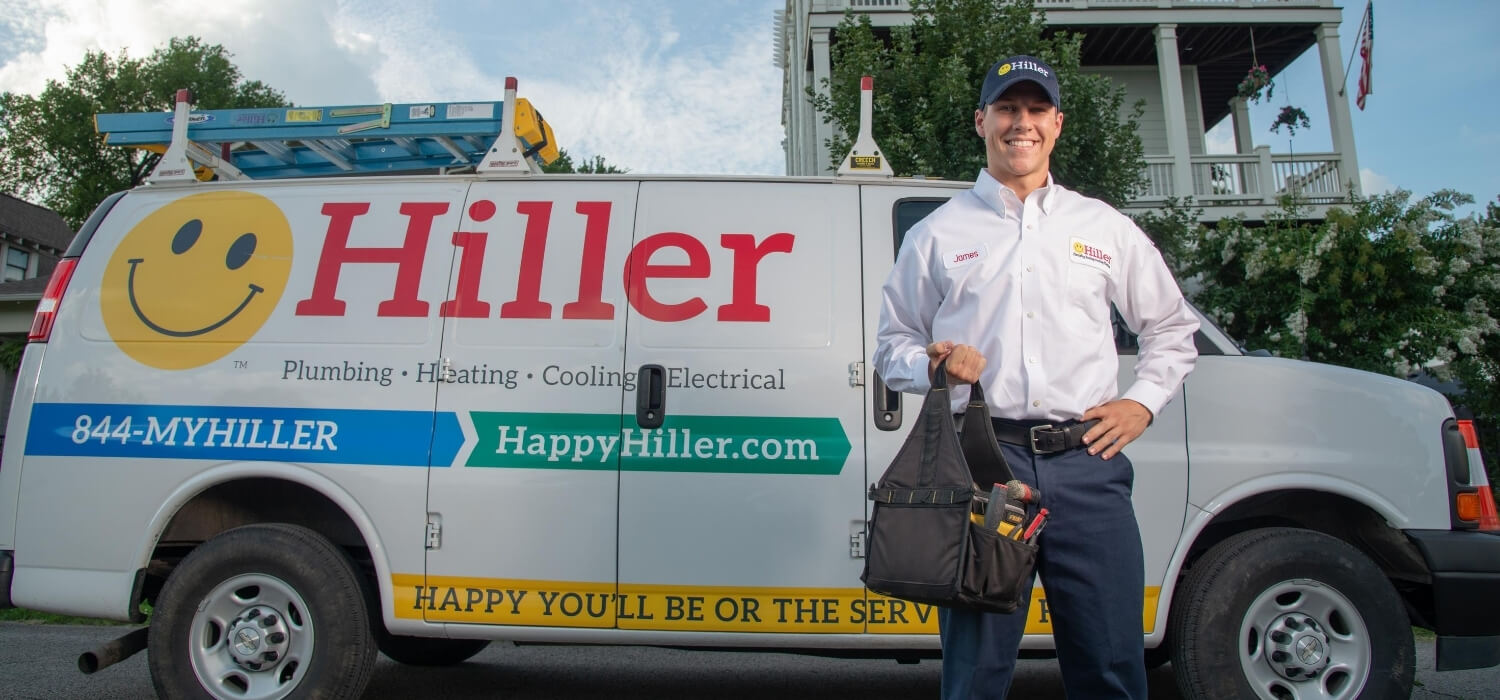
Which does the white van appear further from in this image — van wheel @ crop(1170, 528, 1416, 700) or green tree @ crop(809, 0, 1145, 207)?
green tree @ crop(809, 0, 1145, 207)

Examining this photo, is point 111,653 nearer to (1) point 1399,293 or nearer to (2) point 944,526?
(2) point 944,526

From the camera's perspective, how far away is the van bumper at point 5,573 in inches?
143

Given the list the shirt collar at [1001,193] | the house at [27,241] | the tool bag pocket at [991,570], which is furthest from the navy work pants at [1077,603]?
the house at [27,241]

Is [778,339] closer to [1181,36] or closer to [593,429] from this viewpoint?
[593,429]

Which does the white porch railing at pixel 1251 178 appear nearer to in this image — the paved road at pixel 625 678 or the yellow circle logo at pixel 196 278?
the paved road at pixel 625 678

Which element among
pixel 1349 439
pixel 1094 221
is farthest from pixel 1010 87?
pixel 1349 439

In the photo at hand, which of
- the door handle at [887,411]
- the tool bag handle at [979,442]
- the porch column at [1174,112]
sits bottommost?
the tool bag handle at [979,442]

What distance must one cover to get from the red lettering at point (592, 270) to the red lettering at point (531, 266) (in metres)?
0.11

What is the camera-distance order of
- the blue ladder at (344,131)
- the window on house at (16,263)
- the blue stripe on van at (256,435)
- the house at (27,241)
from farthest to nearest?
1. the window on house at (16,263)
2. the house at (27,241)
3. the blue ladder at (344,131)
4. the blue stripe on van at (256,435)

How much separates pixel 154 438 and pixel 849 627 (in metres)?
2.71

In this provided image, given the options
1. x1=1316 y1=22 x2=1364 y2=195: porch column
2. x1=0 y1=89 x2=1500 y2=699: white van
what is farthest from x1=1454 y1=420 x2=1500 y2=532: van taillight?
x1=1316 y1=22 x2=1364 y2=195: porch column

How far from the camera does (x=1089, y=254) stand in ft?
7.57

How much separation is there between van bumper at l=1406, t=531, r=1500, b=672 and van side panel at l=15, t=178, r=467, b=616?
353 centimetres

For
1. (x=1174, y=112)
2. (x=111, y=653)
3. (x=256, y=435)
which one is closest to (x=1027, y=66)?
(x=256, y=435)
